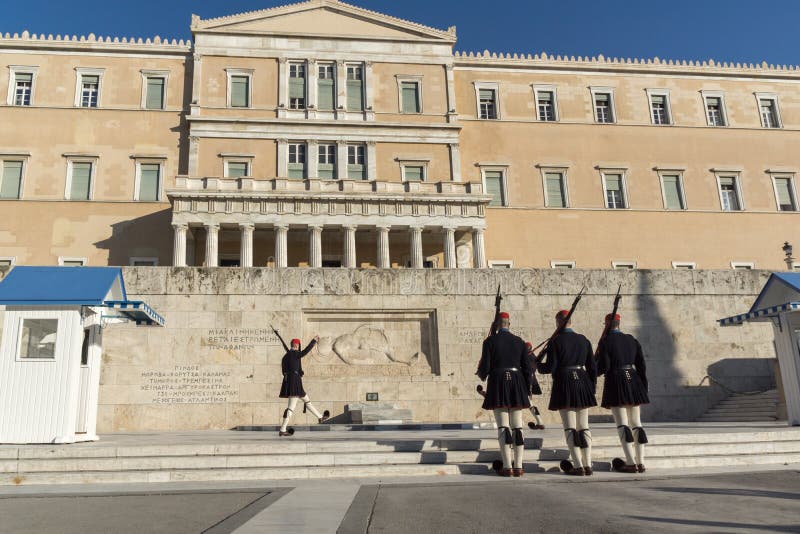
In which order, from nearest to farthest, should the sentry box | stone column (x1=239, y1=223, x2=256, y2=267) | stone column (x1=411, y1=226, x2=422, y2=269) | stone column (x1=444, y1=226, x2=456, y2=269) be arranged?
the sentry box → stone column (x1=239, y1=223, x2=256, y2=267) → stone column (x1=411, y1=226, x2=422, y2=269) → stone column (x1=444, y1=226, x2=456, y2=269)

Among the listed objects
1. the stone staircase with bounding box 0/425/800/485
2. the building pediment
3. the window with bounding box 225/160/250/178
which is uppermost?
the building pediment

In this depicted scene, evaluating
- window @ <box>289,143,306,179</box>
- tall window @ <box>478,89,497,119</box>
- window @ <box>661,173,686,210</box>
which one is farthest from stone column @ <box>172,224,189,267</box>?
window @ <box>661,173,686,210</box>

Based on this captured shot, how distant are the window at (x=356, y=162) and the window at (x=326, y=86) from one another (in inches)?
112

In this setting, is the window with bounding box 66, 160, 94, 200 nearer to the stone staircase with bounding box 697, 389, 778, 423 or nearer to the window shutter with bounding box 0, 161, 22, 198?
the window shutter with bounding box 0, 161, 22, 198

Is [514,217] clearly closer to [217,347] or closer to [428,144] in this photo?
[428,144]

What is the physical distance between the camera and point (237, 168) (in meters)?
35.8

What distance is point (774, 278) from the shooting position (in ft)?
44.2

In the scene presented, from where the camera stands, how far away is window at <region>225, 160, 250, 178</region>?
3559 cm

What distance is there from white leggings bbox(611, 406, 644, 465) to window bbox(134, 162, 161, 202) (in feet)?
104

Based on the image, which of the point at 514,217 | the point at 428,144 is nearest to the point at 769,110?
Result: the point at 514,217

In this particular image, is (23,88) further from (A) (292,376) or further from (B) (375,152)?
(A) (292,376)

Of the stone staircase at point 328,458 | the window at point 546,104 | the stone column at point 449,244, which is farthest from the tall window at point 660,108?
the stone staircase at point 328,458

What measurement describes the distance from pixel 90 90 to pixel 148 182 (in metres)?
6.75

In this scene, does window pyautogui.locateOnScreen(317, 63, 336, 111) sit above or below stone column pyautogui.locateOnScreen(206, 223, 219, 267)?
above
